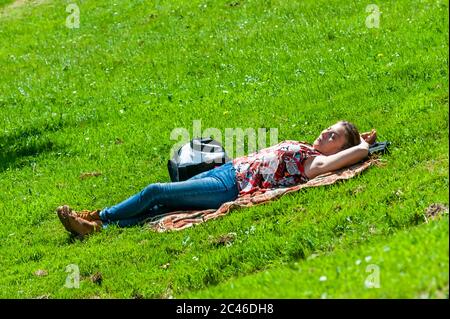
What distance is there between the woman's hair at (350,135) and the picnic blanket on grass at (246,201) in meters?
0.27

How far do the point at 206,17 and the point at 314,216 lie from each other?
13337mm

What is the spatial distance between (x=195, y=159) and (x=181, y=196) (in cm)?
89

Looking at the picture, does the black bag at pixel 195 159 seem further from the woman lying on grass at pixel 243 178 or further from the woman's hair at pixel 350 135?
the woman's hair at pixel 350 135

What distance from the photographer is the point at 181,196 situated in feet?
37.3

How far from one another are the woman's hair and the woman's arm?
8 cm

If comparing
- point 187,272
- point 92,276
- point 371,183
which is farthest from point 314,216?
point 92,276

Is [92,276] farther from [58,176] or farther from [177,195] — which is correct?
[58,176]

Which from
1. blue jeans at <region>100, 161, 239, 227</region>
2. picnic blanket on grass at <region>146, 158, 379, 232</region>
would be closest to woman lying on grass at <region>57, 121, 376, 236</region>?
blue jeans at <region>100, 161, 239, 227</region>

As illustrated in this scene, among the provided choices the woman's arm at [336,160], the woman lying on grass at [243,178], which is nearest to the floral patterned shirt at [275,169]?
the woman lying on grass at [243,178]

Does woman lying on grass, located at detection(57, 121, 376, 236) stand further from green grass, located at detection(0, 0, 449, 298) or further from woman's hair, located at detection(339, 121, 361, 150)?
green grass, located at detection(0, 0, 449, 298)

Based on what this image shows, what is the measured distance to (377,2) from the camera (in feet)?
64.6
